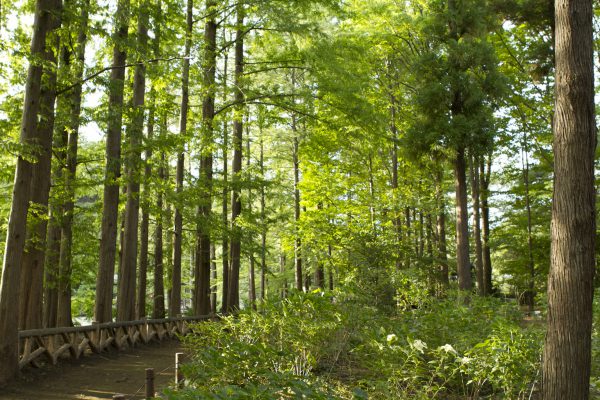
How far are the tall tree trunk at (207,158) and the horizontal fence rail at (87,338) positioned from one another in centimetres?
189

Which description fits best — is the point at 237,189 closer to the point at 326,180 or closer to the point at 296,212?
the point at 326,180

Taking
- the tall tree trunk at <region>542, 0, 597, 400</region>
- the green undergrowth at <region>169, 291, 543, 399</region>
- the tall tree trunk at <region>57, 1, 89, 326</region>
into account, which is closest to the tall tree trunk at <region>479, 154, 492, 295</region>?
the green undergrowth at <region>169, 291, 543, 399</region>

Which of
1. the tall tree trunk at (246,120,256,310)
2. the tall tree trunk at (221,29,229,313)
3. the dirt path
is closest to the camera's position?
the dirt path

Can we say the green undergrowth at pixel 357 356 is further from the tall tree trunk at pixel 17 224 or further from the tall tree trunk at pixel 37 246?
the tall tree trunk at pixel 37 246

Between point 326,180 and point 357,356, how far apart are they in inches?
582

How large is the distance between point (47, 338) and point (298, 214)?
14.3 m

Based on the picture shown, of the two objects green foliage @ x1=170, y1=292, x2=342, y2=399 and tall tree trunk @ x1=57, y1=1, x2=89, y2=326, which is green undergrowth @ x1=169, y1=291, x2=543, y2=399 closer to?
green foliage @ x1=170, y1=292, x2=342, y2=399

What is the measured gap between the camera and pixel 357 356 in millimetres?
6453

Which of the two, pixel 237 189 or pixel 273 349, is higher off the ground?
pixel 237 189

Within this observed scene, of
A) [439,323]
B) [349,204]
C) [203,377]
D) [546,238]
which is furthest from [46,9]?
[546,238]

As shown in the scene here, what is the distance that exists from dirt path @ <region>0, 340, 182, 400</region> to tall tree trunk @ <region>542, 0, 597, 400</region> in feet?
14.6

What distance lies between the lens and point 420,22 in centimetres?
1652

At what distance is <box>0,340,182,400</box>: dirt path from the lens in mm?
7648

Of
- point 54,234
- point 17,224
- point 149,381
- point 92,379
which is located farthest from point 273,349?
point 54,234
